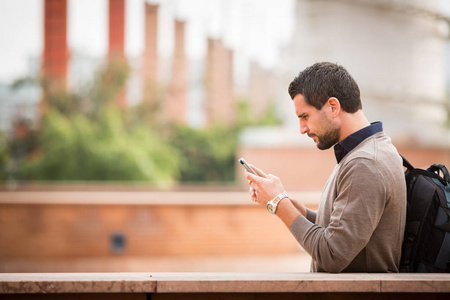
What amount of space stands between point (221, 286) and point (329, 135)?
2.63ft

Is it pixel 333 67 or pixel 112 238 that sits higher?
pixel 333 67

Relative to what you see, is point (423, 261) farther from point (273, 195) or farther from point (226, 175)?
point (226, 175)

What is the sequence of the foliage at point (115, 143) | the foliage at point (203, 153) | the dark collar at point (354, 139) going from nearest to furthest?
the dark collar at point (354, 139)
the foliage at point (115, 143)
the foliage at point (203, 153)

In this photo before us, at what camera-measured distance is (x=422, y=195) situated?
7.38 feet

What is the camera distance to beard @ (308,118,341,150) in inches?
A: 90.5

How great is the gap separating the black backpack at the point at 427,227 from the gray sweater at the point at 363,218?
0.06 metres

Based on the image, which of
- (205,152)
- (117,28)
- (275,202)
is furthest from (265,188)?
(205,152)

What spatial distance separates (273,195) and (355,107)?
513mm

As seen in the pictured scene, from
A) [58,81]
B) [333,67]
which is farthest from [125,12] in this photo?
[333,67]

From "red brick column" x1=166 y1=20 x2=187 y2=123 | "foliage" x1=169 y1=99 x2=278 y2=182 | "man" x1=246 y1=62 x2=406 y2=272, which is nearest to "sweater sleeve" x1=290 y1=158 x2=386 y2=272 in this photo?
"man" x1=246 y1=62 x2=406 y2=272

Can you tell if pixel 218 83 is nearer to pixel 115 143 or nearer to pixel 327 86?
pixel 115 143

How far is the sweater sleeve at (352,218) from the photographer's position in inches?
81.2

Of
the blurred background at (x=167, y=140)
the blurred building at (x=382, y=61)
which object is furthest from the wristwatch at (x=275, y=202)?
the blurred building at (x=382, y=61)

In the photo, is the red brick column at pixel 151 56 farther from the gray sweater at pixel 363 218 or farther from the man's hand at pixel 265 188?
the gray sweater at pixel 363 218
